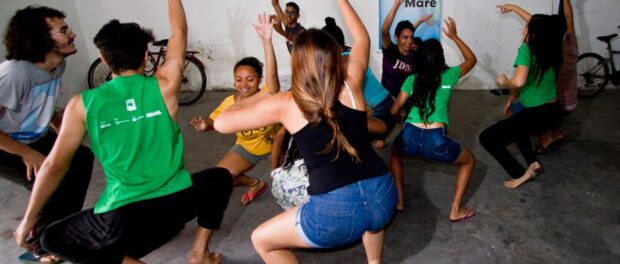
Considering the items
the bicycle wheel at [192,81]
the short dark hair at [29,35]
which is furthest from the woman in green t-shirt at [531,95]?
the bicycle wheel at [192,81]

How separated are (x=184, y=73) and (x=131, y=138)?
4.88m

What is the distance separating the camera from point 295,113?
1.65 meters

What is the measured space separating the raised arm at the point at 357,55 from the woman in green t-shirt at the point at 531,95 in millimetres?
1386

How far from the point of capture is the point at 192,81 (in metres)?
Result: 6.54

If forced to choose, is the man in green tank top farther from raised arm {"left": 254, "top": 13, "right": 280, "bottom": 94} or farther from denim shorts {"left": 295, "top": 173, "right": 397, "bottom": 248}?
denim shorts {"left": 295, "top": 173, "right": 397, "bottom": 248}

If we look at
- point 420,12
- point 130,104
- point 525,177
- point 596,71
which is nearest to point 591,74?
point 596,71

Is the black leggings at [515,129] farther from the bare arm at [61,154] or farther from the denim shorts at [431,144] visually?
the bare arm at [61,154]

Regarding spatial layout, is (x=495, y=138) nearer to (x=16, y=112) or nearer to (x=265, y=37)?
(x=265, y=37)

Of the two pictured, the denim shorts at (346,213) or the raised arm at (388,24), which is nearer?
the denim shorts at (346,213)

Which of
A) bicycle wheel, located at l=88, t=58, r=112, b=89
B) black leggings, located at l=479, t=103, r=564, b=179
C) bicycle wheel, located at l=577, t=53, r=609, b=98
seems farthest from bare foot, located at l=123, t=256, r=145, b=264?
bicycle wheel, located at l=577, t=53, r=609, b=98

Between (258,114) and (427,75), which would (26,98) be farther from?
(427,75)

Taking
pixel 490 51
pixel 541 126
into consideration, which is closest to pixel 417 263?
pixel 541 126

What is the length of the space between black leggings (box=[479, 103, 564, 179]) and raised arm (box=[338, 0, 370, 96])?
64.3 inches

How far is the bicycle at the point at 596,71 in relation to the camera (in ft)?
17.1
